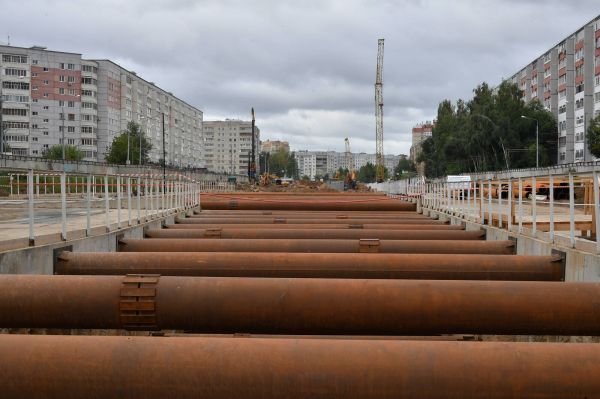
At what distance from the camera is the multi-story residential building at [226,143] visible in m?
189

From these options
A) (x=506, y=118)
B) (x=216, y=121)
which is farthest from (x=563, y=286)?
(x=216, y=121)

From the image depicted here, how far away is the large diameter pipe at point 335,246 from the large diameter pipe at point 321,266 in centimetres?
125

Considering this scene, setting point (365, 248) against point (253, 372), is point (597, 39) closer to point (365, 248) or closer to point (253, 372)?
point (365, 248)

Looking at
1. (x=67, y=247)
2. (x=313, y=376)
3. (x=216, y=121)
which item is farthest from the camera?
(x=216, y=121)

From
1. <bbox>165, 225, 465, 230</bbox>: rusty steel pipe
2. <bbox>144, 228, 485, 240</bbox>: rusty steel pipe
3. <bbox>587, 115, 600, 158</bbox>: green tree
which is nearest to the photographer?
<bbox>144, 228, 485, 240</bbox>: rusty steel pipe

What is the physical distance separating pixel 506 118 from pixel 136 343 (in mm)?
73231

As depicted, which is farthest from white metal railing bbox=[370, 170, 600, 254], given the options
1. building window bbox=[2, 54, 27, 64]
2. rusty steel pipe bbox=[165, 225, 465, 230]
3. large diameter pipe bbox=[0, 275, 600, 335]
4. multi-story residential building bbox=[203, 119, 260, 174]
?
multi-story residential building bbox=[203, 119, 260, 174]

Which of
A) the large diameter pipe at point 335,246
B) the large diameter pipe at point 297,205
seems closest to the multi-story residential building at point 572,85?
the large diameter pipe at point 297,205

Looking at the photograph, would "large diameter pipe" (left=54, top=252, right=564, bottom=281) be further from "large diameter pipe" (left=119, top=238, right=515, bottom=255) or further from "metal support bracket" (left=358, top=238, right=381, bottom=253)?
"large diameter pipe" (left=119, top=238, right=515, bottom=255)

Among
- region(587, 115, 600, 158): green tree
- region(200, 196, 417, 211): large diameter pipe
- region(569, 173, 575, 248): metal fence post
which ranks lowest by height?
region(200, 196, 417, 211): large diameter pipe

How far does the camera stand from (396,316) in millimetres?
4199

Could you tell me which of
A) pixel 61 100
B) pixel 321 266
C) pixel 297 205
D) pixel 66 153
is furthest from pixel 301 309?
pixel 61 100

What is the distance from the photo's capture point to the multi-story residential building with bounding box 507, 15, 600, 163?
66.9 metres

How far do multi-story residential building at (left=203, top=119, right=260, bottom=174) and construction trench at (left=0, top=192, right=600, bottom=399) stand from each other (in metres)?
183
